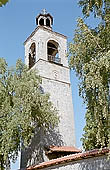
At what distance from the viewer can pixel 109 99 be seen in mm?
6809

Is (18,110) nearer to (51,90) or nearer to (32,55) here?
(51,90)

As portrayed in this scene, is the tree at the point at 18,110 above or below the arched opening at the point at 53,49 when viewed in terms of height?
below

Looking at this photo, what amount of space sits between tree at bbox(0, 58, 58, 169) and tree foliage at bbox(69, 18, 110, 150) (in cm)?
680

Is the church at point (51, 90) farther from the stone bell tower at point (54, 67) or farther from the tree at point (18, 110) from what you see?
the tree at point (18, 110)

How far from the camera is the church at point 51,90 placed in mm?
15781

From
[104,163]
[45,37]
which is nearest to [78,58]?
[104,163]

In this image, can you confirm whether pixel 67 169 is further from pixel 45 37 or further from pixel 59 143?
pixel 45 37

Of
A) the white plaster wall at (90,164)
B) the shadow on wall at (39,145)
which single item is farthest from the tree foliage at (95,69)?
the shadow on wall at (39,145)

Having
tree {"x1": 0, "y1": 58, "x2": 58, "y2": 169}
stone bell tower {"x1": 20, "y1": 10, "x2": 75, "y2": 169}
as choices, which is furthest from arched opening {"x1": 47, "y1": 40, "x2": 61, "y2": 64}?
tree {"x1": 0, "y1": 58, "x2": 58, "y2": 169}

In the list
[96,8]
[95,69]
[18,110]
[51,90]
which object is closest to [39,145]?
[18,110]

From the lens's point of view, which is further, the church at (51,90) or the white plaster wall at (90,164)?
the church at (51,90)

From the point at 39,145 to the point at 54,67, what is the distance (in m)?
7.44

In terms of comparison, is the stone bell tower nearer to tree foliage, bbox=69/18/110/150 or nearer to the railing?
the railing

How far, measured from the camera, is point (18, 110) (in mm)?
13891
